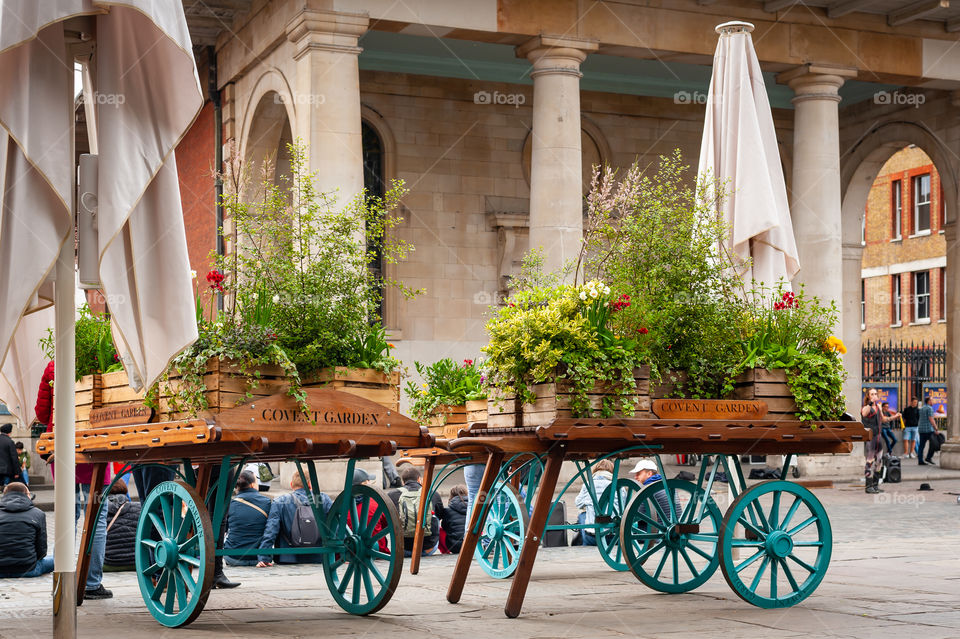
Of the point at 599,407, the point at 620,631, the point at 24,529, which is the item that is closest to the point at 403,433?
the point at 599,407

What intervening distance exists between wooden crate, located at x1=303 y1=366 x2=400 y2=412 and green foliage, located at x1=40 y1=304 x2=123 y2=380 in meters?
1.56

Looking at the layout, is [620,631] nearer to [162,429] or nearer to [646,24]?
[162,429]

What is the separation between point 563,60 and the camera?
763 inches

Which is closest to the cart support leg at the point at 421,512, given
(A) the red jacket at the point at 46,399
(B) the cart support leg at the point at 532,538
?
(A) the red jacket at the point at 46,399

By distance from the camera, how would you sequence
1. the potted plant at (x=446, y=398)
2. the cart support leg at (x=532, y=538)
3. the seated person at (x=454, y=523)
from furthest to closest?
the seated person at (x=454, y=523), the potted plant at (x=446, y=398), the cart support leg at (x=532, y=538)

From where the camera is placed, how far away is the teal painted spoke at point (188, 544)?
7339mm

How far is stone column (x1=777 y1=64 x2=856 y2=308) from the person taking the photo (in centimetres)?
2125

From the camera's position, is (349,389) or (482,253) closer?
(349,389)

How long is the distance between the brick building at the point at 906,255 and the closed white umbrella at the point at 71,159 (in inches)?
1591

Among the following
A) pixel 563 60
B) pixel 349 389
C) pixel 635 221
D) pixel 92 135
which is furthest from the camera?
pixel 563 60

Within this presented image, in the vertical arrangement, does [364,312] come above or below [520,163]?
below

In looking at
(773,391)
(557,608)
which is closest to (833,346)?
(773,391)

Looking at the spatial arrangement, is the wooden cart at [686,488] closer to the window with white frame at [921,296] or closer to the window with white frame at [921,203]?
the window with white frame at [921,203]

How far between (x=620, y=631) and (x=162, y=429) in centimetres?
290
